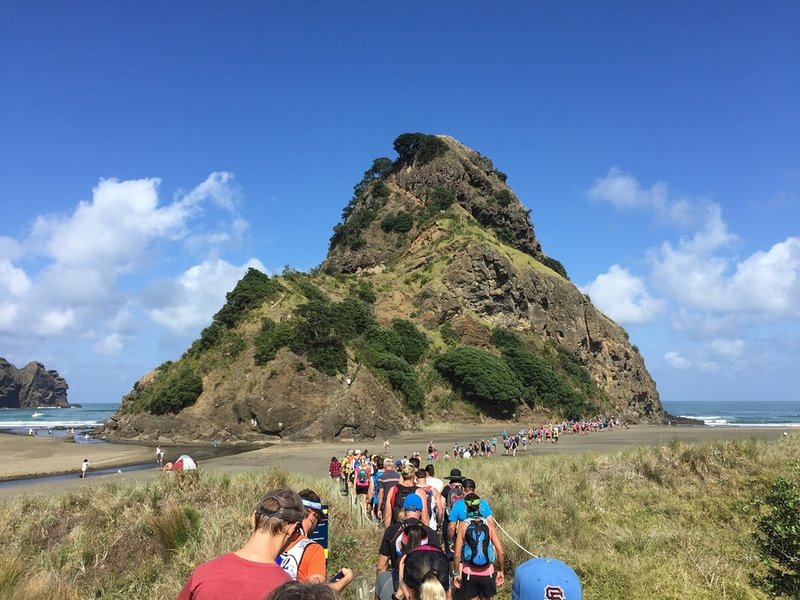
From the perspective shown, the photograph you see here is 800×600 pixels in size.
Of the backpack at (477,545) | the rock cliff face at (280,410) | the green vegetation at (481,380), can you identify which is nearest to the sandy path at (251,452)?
the rock cliff face at (280,410)

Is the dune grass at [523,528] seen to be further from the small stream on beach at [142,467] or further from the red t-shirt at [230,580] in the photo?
the small stream on beach at [142,467]

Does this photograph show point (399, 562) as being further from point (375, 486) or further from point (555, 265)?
point (555, 265)

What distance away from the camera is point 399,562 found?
4.94 meters

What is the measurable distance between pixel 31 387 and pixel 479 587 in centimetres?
19942

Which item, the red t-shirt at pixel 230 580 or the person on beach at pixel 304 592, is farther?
the red t-shirt at pixel 230 580

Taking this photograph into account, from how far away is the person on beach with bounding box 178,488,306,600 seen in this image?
8.52ft

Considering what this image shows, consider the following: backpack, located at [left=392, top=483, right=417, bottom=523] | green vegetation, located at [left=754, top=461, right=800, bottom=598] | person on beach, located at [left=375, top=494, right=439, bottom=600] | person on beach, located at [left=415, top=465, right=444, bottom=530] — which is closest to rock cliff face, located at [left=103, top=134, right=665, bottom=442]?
person on beach, located at [left=415, top=465, right=444, bottom=530]

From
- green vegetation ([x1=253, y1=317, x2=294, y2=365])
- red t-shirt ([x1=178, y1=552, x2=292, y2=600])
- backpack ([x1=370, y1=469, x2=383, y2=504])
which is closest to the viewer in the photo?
red t-shirt ([x1=178, y1=552, x2=292, y2=600])

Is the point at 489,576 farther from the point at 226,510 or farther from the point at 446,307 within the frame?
the point at 446,307

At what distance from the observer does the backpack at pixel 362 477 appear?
13820 millimetres

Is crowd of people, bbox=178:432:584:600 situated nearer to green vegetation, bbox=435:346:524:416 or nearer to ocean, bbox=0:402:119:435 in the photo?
green vegetation, bbox=435:346:524:416

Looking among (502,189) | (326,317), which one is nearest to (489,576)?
(326,317)

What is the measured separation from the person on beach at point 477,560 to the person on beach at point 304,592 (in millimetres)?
3769

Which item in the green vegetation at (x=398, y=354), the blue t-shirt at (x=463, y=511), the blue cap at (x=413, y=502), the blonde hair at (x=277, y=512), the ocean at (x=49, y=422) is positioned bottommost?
the ocean at (x=49, y=422)
